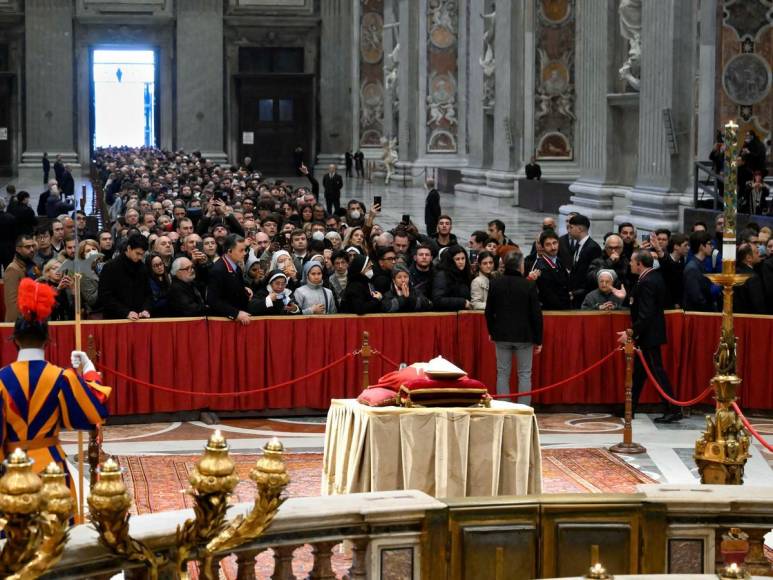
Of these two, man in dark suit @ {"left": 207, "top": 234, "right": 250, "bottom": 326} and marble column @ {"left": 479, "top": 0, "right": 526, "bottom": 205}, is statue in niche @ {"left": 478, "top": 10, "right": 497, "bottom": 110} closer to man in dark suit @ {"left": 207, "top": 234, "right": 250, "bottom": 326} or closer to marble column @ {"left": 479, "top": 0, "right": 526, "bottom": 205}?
marble column @ {"left": 479, "top": 0, "right": 526, "bottom": 205}

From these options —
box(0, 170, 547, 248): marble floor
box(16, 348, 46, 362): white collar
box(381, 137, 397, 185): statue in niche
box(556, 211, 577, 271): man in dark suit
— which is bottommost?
box(16, 348, 46, 362): white collar

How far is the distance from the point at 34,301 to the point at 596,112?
823 inches

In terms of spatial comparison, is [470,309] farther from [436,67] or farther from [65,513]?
[436,67]

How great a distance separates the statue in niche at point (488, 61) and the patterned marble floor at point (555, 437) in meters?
23.5

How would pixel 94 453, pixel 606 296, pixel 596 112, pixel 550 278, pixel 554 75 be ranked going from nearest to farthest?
1. pixel 94 453
2. pixel 606 296
3. pixel 550 278
4. pixel 596 112
5. pixel 554 75

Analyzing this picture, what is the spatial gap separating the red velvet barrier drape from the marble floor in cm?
1076

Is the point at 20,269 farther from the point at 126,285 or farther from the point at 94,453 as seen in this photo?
the point at 94,453

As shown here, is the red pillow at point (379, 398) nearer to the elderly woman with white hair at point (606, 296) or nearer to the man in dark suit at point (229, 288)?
the man in dark suit at point (229, 288)

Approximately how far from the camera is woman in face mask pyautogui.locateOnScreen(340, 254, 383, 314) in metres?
13.9

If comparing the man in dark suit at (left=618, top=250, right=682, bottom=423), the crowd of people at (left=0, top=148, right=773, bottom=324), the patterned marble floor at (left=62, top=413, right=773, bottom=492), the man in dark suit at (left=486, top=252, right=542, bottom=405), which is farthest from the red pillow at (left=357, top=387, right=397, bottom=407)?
the man in dark suit at (left=618, top=250, right=682, bottom=423)

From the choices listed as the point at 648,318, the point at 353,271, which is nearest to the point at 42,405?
the point at 353,271

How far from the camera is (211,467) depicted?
5.16 m

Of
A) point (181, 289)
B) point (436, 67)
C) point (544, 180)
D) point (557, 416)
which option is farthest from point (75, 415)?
point (436, 67)

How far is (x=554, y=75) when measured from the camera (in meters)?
33.9
